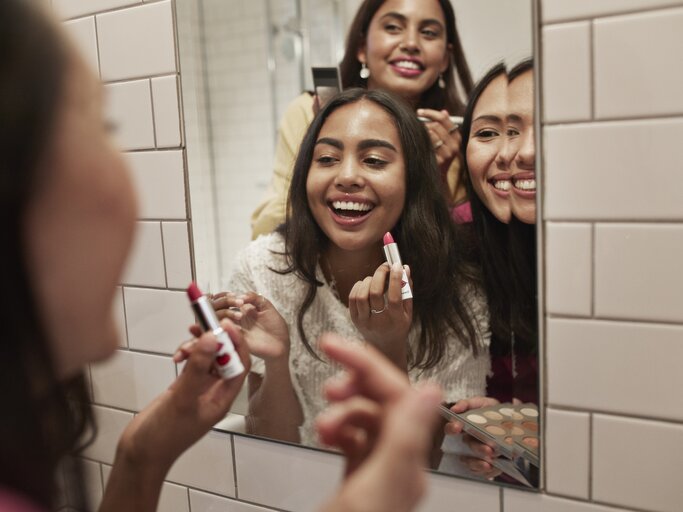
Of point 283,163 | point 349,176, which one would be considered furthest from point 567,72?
point 283,163

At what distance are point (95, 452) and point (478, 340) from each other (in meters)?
0.77

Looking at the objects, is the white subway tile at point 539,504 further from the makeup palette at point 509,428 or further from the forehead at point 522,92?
the forehead at point 522,92

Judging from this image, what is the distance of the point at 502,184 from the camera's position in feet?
2.39

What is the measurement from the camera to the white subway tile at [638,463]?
0.69 m

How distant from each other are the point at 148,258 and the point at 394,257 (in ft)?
1.51

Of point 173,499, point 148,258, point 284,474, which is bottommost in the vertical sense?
point 173,499

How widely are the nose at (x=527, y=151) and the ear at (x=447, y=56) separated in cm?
13

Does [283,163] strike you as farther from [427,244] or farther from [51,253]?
[51,253]

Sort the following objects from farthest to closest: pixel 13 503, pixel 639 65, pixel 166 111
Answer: pixel 166 111 → pixel 639 65 → pixel 13 503

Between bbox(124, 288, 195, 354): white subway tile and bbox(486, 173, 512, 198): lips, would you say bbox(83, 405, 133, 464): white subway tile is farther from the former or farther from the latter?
bbox(486, 173, 512, 198): lips

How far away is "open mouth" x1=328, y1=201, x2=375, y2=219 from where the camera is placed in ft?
2.57

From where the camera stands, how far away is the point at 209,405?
732 millimetres

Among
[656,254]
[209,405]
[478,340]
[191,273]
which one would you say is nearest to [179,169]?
[191,273]

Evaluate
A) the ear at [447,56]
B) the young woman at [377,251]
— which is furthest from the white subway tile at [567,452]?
the ear at [447,56]
